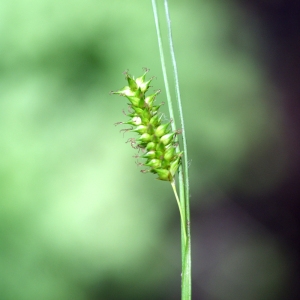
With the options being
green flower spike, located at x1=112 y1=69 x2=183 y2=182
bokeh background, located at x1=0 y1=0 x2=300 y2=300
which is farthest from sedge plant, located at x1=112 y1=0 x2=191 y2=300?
bokeh background, located at x1=0 y1=0 x2=300 y2=300

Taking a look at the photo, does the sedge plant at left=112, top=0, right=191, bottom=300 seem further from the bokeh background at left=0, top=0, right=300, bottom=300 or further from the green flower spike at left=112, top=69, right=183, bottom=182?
the bokeh background at left=0, top=0, right=300, bottom=300

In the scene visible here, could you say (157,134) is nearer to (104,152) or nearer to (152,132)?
(152,132)

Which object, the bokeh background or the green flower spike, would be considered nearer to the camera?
the green flower spike

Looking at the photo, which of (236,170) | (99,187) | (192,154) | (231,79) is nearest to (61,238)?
(99,187)

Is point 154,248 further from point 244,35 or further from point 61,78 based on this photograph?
point 244,35

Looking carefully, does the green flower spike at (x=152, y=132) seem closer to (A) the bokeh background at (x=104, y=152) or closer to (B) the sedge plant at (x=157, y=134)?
(B) the sedge plant at (x=157, y=134)

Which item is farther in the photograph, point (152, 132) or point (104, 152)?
point (104, 152)

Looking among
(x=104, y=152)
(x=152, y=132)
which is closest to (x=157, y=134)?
(x=152, y=132)

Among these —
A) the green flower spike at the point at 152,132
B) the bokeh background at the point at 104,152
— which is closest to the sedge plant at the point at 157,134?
the green flower spike at the point at 152,132
